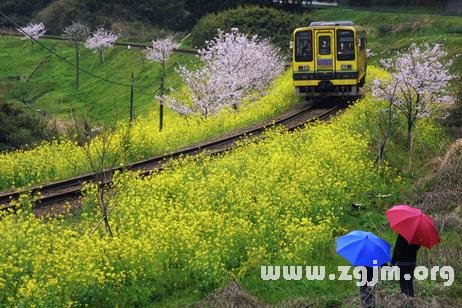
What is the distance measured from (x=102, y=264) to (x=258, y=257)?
221 cm

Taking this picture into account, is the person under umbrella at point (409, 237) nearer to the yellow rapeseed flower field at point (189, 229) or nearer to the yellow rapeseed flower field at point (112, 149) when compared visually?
the yellow rapeseed flower field at point (189, 229)

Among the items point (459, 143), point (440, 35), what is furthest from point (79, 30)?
point (459, 143)

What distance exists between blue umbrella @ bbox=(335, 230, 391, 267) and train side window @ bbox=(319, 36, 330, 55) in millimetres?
14480

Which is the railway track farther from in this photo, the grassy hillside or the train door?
the grassy hillside

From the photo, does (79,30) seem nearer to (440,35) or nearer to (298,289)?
(440,35)

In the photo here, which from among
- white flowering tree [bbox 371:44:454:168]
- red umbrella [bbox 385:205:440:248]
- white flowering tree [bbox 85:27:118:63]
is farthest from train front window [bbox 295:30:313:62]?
white flowering tree [bbox 85:27:118:63]

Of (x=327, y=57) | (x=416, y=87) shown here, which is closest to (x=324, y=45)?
(x=327, y=57)

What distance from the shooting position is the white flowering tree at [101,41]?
5709cm

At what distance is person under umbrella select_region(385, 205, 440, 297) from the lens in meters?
7.04

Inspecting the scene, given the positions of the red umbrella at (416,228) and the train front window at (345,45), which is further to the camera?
the train front window at (345,45)

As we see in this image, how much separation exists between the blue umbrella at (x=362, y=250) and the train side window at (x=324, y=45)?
14.5 metres

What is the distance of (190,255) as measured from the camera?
28.9ft

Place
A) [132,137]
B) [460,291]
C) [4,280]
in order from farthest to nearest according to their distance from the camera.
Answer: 1. [132,137]
2. [460,291]
3. [4,280]

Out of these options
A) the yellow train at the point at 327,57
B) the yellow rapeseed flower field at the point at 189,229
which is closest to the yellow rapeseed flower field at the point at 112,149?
the yellow train at the point at 327,57
